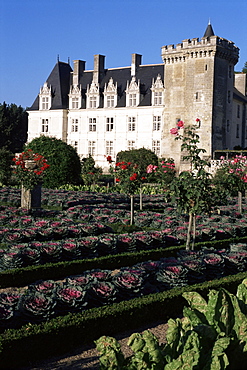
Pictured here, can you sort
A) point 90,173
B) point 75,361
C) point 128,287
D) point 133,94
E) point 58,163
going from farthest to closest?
1. point 133,94
2. point 90,173
3. point 58,163
4. point 128,287
5. point 75,361

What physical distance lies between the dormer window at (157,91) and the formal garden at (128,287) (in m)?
30.6

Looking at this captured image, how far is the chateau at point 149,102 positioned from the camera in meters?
43.6

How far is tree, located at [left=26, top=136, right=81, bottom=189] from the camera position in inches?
1235

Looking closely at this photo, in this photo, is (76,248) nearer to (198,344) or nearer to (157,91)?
(198,344)

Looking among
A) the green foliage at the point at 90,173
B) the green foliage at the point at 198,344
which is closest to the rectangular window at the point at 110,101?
the green foliage at the point at 90,173

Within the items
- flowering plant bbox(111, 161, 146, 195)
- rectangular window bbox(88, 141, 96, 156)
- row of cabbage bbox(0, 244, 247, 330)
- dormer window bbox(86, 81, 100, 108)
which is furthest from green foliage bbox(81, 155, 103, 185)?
row of cabbage bbox(0, 244, 247, 330)

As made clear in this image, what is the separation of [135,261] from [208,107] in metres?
33.8

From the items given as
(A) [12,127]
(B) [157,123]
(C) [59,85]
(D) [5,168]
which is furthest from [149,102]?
(A) [12,127]

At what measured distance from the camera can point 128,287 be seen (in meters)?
7.80

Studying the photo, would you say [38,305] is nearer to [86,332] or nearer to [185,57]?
[86,332]

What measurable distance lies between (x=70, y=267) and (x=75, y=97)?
141 ft

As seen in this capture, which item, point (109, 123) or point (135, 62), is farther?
point (109, 123)

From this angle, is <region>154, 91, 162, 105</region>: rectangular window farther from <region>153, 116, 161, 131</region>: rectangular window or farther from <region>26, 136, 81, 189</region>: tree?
<region>26, 136, 81, 189</region>: tree

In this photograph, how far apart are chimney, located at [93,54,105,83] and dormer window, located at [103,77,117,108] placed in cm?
187
